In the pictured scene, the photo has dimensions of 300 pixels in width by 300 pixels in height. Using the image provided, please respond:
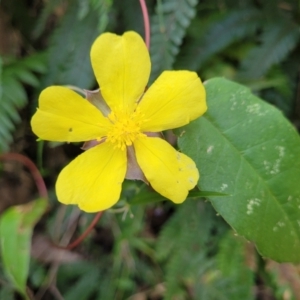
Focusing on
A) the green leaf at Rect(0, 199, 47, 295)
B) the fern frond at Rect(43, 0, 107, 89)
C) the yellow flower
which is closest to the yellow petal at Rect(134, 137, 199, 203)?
the yellow flower

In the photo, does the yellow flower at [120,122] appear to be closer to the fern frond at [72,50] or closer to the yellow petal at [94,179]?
the yellow petal at [94,179]

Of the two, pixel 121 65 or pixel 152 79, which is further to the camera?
pixel 152 79

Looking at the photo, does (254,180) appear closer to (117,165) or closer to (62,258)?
(117,165)

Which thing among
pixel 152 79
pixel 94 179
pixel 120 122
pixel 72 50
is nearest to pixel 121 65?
pixel 120 122

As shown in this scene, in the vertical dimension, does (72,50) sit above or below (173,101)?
below

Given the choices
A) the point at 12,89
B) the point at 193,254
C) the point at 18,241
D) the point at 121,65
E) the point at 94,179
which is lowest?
the point at 193,254

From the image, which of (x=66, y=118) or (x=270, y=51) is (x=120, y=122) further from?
(x=270, y=51)
